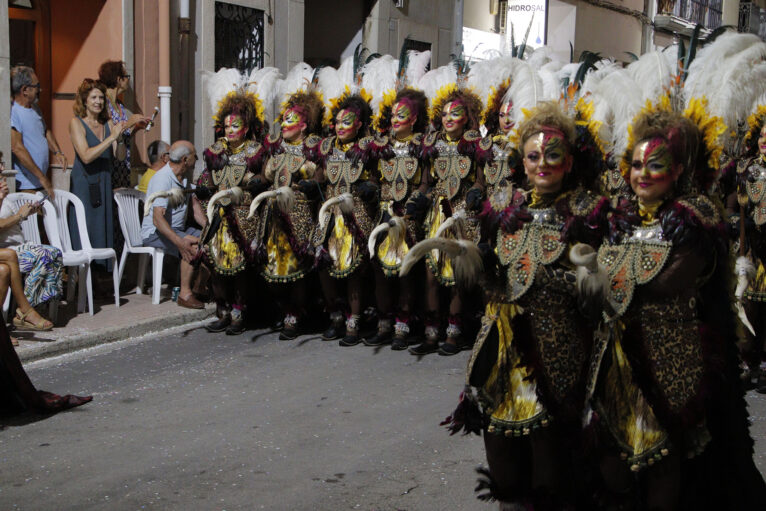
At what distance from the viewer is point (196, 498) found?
4.49 meters

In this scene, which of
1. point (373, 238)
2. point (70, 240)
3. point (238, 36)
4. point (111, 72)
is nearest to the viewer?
point (373, 238)

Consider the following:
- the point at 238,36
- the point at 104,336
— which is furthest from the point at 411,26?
the point at 104,336

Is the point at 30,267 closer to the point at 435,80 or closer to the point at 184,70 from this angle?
the point at 435,80

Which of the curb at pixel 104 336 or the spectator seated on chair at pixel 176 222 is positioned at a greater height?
the spectator seated on chair at pixel 176 222

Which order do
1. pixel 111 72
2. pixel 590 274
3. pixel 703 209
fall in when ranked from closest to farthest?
pixel 590 274
pixel 703 209
pixel 111 72

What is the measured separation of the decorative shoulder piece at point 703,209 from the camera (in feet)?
12.4

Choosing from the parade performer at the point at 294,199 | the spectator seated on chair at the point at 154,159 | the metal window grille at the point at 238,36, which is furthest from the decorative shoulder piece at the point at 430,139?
the metal window grille at the point at 238,36

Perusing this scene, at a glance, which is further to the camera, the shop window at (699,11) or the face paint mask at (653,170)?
the shop window at (699,11)

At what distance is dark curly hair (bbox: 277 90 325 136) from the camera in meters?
7.92

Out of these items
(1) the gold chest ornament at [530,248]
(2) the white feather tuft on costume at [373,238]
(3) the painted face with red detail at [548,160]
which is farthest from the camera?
(2) the white feather tuft on costume at [373,238]

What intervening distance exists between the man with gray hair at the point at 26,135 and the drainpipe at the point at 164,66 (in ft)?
6.63

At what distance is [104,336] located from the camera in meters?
7.91

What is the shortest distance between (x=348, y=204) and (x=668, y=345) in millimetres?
4175

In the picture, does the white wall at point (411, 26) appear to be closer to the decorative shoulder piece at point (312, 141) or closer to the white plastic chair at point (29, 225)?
the decorative shoulder piece at point (312, 141)
